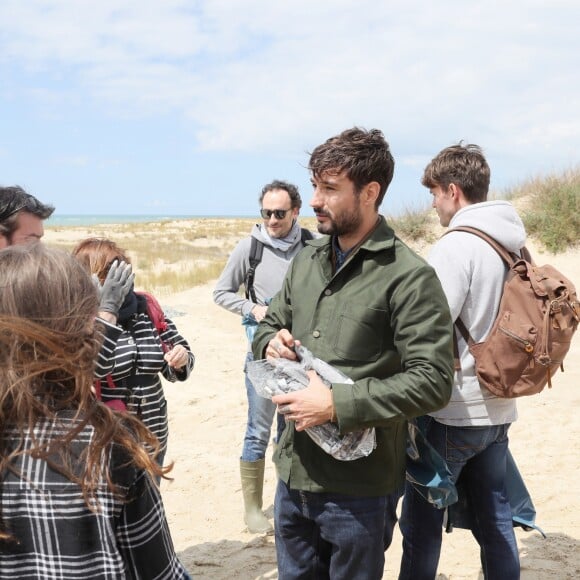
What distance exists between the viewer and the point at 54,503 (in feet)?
4.45

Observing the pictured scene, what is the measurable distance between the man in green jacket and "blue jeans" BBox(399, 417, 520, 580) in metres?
0.42

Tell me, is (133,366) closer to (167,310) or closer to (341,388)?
(341,388)

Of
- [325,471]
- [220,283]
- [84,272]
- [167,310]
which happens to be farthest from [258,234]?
[167,310]

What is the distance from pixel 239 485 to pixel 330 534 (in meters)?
2.87

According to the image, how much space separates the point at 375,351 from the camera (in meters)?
2.29

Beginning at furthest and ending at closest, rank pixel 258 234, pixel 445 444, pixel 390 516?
pixel 258 234, pixel 445 444, pixel 390 516

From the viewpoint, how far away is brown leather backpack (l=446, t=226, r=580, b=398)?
2611 millimetres

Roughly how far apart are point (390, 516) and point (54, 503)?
1.45m

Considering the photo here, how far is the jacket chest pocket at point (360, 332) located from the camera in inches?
89.0

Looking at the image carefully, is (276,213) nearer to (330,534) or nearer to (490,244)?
(490,244)

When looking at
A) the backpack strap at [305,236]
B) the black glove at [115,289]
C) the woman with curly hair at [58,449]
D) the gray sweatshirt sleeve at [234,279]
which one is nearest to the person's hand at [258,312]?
the gray sweatshirt sleeve at [234,279]

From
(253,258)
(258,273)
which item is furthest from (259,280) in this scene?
(253,258)

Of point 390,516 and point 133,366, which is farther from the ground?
point 133,366

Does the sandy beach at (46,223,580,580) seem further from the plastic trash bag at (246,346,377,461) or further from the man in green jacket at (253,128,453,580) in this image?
the plastic trash bag at (246,346,377,461)
